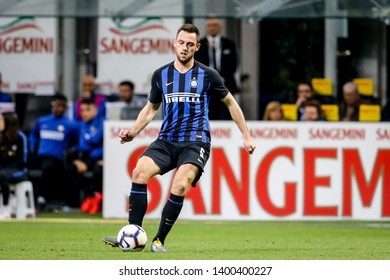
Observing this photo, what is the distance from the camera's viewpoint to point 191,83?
1248 centimetres

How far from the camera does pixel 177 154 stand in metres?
12.4

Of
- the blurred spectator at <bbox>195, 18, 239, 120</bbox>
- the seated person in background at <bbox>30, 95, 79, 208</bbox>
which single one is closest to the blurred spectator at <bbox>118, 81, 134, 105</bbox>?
the seated person in background at <bbox>30, 95, 79, 208</bbox>

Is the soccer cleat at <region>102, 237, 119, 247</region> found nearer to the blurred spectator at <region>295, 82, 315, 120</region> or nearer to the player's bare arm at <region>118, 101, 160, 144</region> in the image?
the player's bare arm at <region>118, 101, 160, 144</region>

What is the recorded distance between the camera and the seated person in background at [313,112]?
62.3ft

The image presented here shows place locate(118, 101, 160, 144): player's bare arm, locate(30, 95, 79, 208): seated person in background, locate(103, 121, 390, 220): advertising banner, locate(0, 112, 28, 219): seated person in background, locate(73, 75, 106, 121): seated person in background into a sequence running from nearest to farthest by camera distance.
A: locate(118, 101, 160, 144): player's bare arm < locate(103, 121, 390, 220): advertising banner < locate(0, 112, 28, 219): seated person in background < locate(30, 95, 79, 208): seated person in background < locate(73, 75, 106, 121): seated person in background

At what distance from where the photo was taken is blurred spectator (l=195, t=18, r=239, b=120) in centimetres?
1986

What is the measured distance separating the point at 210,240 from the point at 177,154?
218 cm

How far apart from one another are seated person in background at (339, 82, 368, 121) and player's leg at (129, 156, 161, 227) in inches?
309

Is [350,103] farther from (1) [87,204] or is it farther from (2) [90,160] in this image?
(1) [87,204]

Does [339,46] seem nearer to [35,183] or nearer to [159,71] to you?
[35,183]

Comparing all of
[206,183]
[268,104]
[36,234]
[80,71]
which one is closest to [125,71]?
[80,71]

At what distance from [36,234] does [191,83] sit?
3.56 m

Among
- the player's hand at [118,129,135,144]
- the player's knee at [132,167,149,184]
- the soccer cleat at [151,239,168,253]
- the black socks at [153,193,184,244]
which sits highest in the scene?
the player's hand at [118,129,135,144]

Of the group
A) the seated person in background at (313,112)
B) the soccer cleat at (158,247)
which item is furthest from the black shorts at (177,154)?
the seated person in background at (313,112)
